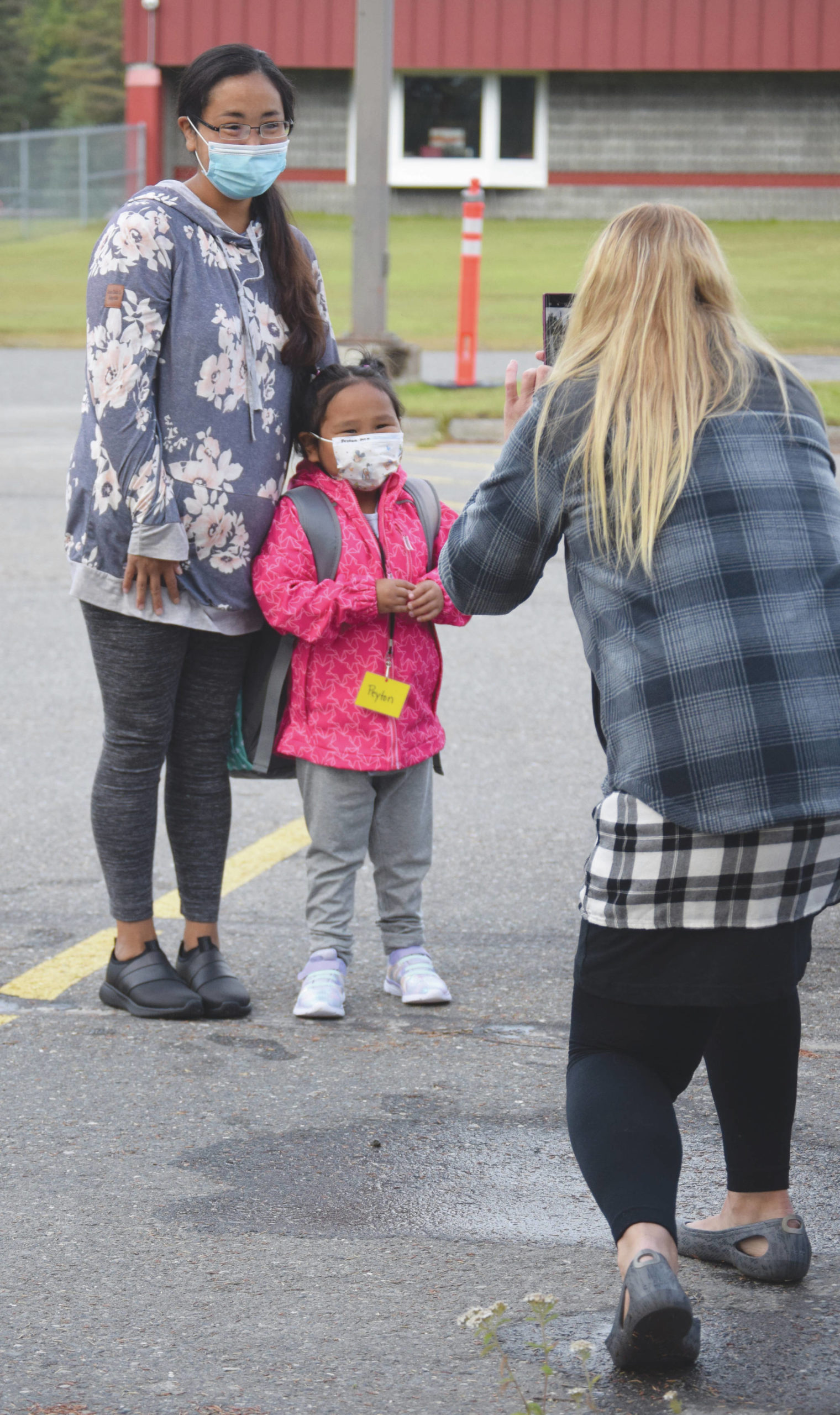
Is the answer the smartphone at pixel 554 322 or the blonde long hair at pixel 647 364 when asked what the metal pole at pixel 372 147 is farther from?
the blonde long hair at pixel 647 364

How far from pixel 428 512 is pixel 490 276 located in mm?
23184

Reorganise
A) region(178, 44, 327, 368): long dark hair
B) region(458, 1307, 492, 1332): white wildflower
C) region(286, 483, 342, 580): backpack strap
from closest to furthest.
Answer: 1. region(458, 1307, 492, 1332): white wildflower
2. region(178, 44, 327, 368): long dark hair
3. region(286, 483, 342, 580): backpack strap

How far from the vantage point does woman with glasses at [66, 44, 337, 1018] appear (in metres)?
3.46

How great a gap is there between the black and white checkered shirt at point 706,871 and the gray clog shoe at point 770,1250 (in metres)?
0.56

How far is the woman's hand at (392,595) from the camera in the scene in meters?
3.61

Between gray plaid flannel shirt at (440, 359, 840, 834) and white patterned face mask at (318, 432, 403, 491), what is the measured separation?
130 cm

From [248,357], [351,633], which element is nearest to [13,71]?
[248,357]

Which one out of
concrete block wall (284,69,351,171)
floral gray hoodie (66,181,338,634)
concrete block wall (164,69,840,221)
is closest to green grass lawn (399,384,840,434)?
floral gray hoodie (66,181,338,634)

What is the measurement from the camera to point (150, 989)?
3.79m

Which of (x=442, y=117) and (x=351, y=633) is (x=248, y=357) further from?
(x=442, y=117)

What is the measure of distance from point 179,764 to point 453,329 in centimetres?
1674

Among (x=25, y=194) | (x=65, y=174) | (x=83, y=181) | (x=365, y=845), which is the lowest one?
(x=365, y=845)

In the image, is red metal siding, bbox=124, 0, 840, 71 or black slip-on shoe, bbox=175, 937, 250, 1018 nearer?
black slip-on shoe, bbox=175, 937, 250, 1018

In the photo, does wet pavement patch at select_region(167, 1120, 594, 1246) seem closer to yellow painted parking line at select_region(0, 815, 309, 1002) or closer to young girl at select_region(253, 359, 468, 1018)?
young girl at select_region(253, 359, 468, 1018)
